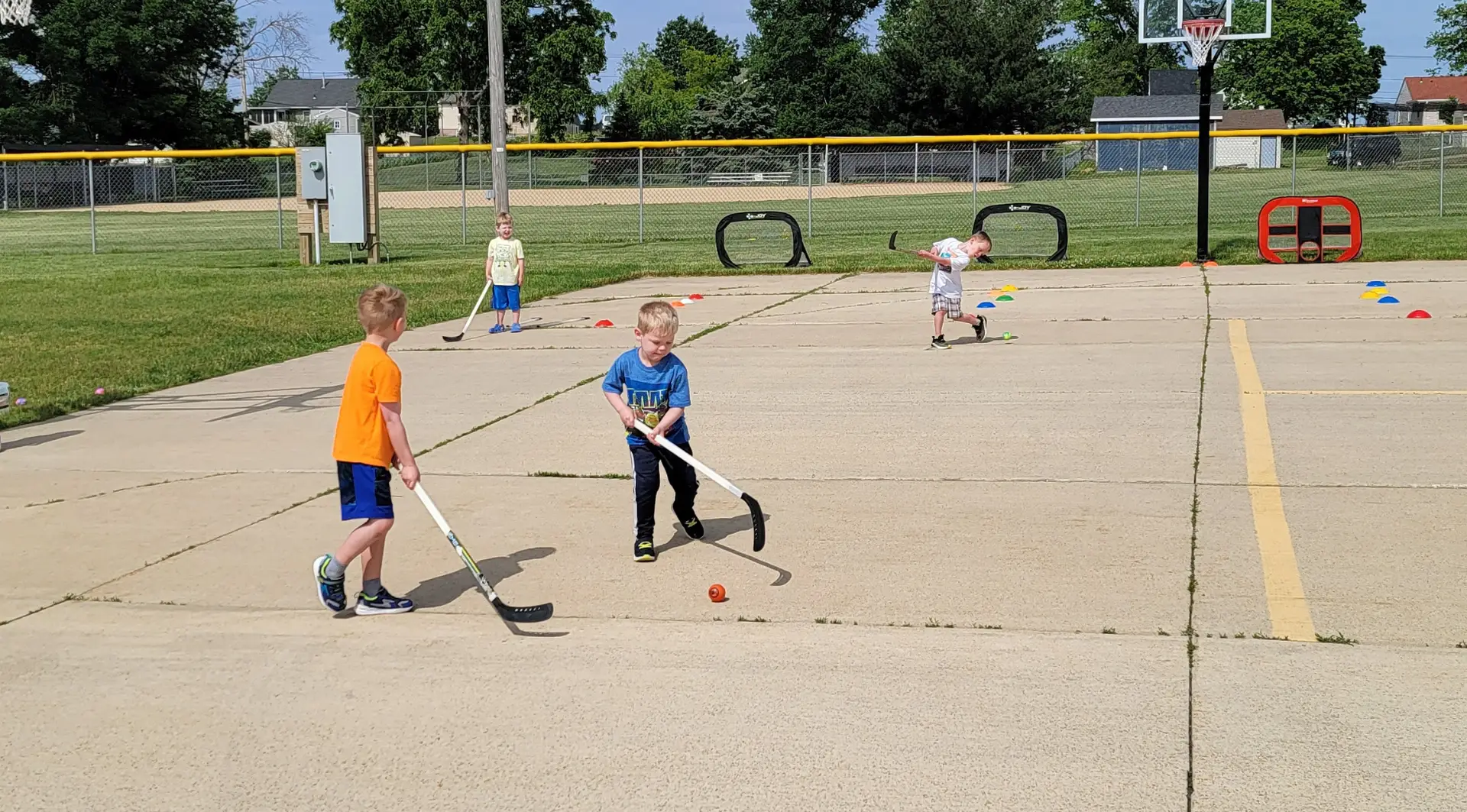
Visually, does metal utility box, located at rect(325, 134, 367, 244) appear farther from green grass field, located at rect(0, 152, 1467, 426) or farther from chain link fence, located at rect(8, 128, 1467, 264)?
chain link fence, located at rect(8, 128, 1467, 264)

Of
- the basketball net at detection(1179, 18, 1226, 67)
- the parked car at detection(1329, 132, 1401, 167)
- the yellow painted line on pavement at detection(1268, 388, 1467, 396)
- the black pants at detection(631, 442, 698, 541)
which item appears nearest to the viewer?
the black pants at detection(631, 442, 698, 541)

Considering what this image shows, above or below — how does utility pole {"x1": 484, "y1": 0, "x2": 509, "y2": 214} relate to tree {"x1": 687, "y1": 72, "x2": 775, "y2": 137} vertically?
below

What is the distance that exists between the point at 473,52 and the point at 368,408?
68437 mm

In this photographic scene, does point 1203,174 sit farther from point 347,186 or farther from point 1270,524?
point 1270,524

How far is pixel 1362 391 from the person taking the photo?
9617 mm

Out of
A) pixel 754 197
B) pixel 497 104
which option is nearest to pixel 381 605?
pixel 497 104

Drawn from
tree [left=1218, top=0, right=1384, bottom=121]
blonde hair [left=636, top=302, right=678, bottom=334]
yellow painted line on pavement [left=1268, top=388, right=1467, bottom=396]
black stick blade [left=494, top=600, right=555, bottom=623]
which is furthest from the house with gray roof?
black stick blade [left=494, top=600, right=555, bottom=623]

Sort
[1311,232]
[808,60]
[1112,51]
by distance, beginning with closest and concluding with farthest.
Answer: [1311,232], [808,60], [1112,51]

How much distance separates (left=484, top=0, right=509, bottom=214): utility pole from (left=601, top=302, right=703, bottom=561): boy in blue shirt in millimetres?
16277

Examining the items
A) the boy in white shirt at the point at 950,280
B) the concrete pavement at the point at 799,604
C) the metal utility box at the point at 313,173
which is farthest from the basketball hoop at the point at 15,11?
the metal utility box at the point at 313,173

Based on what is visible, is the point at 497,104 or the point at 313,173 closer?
the point at 313,173

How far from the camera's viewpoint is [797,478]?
25.7 feet

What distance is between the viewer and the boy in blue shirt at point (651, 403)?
625cm

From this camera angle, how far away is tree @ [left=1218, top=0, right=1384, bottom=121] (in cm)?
9056
